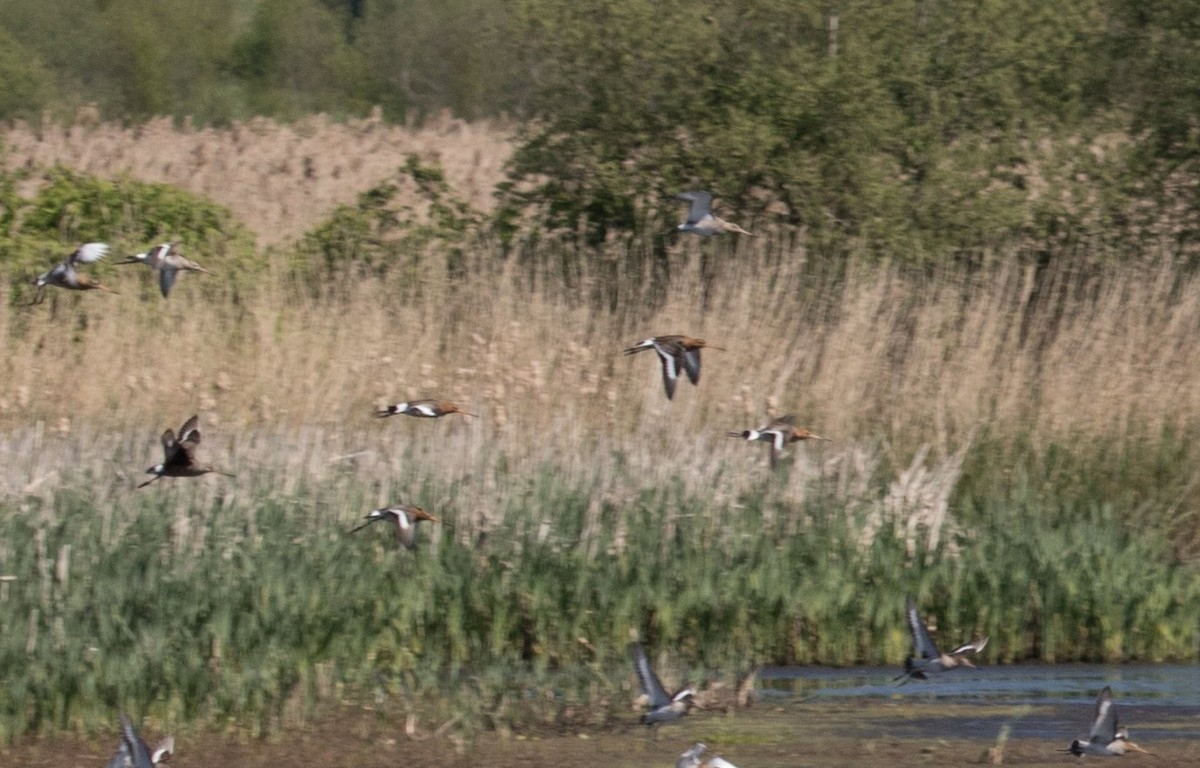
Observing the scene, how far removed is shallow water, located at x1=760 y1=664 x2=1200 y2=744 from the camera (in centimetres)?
807

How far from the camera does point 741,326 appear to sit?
40.9 feet

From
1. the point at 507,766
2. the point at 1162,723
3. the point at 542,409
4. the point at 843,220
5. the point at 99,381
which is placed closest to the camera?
the point at 507,766

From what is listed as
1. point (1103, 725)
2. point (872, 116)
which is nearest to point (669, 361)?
point (1103, 725)

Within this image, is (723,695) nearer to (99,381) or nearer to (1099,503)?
(1099,503)

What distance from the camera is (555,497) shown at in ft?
31.6

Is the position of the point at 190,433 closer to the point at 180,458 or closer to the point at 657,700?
the point at 180,458

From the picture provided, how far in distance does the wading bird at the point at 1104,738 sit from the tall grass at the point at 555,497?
1.86 metres

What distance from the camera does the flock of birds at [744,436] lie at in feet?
22.1

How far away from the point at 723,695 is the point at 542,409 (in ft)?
11.8

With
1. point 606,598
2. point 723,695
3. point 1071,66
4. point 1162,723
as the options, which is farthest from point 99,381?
point 1071,66

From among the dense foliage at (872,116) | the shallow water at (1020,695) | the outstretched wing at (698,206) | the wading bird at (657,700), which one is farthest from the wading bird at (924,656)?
the dense foliage at (872,116)

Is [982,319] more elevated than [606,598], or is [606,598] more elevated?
[982,319]

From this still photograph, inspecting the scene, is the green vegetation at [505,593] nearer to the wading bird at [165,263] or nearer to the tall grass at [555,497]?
the tall grass at [555,497]

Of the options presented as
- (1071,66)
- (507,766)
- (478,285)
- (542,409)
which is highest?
(1071,66)
